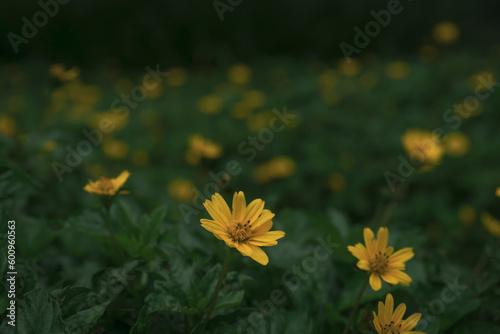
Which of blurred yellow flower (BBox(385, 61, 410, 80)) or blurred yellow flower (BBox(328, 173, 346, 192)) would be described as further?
blurred yellow flower (BBox(385, 61, 410, 80))

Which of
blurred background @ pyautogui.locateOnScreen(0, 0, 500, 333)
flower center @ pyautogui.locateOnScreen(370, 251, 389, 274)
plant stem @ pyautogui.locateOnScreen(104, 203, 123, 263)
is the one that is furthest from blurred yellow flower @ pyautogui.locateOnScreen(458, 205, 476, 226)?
plant stem @ pyautogui.locateOnScreen(104, 203, 123, 263)

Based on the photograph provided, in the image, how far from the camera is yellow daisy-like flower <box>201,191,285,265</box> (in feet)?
3.16

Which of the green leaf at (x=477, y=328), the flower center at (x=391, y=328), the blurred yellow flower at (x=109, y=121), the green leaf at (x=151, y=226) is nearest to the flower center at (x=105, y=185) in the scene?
the green leaf at (x=151, y=226)

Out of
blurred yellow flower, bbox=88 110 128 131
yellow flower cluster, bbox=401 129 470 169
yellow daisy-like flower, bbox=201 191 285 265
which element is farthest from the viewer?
blurred yellow flower, bbox=88 110 128 131

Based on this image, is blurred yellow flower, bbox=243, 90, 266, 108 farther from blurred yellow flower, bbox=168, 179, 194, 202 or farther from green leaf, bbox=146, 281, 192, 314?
green leaf, bbox=146, 281, 192, 314

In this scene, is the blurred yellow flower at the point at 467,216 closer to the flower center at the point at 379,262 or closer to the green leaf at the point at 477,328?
the green leaf at the point at 477,328

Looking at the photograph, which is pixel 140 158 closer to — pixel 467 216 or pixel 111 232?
pixel 111 232

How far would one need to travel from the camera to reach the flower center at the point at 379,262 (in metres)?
1.01

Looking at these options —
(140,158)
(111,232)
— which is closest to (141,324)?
(111,232)

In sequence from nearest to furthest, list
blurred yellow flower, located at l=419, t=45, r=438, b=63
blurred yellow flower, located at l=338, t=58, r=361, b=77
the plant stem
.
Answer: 1. the plant stem
2. blurred yellow flower, located at l=419, t=45, r=438, b=63
3. blurred yellow flower, located at l=338, t=58, r=361, b=77

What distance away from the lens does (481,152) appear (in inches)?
119

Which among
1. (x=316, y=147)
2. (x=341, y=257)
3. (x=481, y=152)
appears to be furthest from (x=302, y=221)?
(x=481, y=152)

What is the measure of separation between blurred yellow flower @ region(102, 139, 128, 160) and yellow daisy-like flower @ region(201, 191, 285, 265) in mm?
2366

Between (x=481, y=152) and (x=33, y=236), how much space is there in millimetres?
2954
